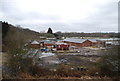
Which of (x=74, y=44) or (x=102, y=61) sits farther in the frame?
(x=74, y=44)

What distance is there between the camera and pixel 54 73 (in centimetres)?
654

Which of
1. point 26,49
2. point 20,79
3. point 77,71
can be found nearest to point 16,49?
point 26,49

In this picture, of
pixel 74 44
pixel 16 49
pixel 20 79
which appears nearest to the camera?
pixel 20 79

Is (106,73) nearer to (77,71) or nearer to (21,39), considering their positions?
(77,71)

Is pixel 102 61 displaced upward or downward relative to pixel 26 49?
downward

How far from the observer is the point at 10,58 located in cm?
629

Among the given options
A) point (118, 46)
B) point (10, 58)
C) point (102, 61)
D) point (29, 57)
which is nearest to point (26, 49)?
point (29, 57)

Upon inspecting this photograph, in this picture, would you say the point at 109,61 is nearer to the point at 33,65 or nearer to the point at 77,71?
the point at 77,71

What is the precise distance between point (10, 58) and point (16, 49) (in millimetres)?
532

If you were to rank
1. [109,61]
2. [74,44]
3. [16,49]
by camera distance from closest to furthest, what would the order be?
[109,61] < [16,49] < [74,44]

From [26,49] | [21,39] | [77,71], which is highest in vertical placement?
[21,39]

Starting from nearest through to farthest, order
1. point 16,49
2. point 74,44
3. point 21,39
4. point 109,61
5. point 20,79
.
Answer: point 20,79
point 109,61
point 16,49
point 21,39
point 74,44

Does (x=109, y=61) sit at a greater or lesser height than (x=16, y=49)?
lesser

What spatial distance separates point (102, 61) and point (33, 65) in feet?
11.8
